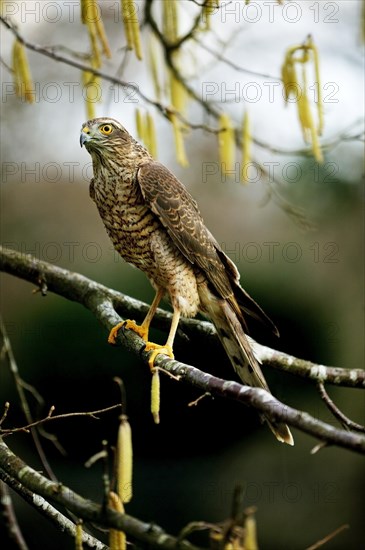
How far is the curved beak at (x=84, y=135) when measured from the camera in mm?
4041

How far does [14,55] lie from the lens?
3742 mm

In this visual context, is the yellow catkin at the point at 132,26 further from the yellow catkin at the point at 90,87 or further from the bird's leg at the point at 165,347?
the bird's leg at the point at 165,347

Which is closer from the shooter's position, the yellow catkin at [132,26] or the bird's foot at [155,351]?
the yellow catkin at [132,26]

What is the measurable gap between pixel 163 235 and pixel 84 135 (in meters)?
0.75

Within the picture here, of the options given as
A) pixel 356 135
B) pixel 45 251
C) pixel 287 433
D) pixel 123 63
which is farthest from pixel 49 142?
pixel 287 433

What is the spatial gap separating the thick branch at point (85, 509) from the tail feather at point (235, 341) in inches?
66.6

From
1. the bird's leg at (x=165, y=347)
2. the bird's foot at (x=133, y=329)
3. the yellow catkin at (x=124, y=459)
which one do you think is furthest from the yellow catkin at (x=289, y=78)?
the yellow catkin at (x=124, y=459)

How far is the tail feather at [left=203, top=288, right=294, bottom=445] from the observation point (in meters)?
4.01

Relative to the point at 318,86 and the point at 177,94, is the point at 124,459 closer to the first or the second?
the point at 318,86

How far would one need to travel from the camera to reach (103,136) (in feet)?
13.5

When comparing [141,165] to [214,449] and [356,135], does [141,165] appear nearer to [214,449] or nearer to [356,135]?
[356,135]

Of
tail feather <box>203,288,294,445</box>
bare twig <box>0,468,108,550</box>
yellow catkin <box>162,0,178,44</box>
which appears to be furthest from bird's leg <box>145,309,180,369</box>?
yellow catkin <box>162,0,178,44</box>

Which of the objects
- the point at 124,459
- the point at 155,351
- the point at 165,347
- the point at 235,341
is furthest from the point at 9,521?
the point at 235,341

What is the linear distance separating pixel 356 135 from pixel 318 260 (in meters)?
5.55
